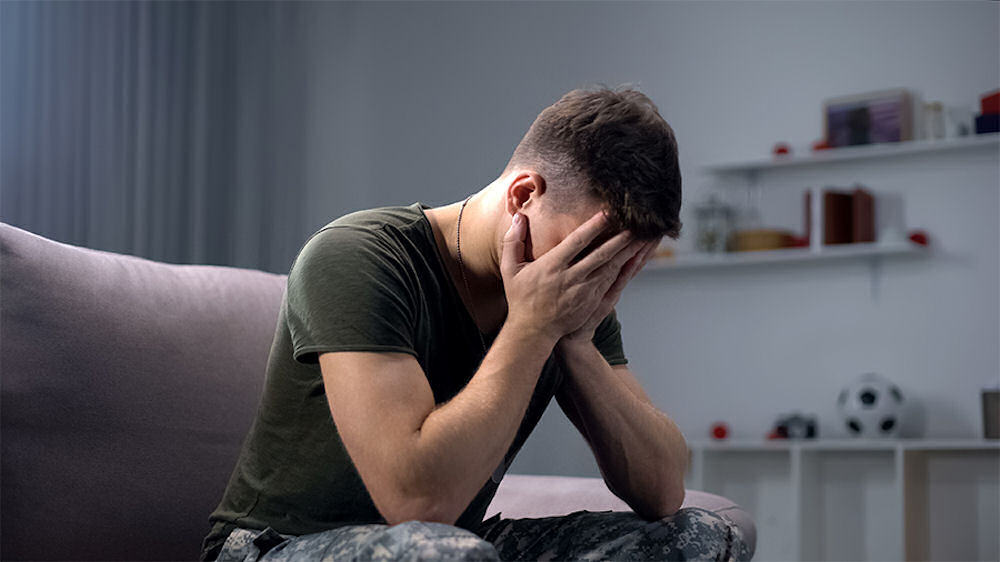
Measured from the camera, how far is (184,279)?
1670 millimetres

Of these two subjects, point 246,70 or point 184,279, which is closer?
A: point 184,279

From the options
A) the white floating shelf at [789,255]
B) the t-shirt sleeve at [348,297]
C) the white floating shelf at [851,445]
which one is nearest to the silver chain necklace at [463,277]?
the t-shirt sleeve at [348,297]

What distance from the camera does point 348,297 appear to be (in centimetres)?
109

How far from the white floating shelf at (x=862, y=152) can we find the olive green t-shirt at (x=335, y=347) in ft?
8.90

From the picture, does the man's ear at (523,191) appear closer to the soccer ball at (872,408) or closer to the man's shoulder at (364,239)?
the man's shoulder at (364,239)

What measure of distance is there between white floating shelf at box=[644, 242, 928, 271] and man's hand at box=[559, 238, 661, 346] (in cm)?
253

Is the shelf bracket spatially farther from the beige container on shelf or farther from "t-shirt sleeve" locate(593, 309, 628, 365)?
"t-shirt sleeve" locate(593, 309, 628, 365)

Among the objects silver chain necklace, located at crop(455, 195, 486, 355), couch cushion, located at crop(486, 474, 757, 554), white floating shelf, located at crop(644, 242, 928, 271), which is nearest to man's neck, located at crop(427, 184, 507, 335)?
silver chain necklace, located at crop(455, 195, 486, 355)

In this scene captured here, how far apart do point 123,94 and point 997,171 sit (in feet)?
10.0

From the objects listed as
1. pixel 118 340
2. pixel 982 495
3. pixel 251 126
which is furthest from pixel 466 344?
pixel 251 126

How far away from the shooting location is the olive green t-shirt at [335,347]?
3.60 feet

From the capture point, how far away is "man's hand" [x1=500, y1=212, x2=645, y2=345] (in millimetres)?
1169

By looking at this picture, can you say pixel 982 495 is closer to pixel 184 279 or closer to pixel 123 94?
pixel 184 279

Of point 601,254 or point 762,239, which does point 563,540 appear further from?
point 762,239
